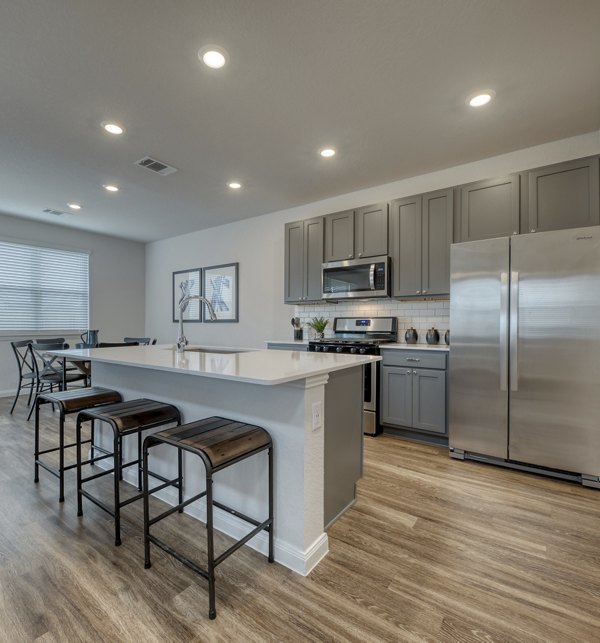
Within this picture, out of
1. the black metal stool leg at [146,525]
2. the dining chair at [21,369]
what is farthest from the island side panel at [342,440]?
the dining chair at [21,369]

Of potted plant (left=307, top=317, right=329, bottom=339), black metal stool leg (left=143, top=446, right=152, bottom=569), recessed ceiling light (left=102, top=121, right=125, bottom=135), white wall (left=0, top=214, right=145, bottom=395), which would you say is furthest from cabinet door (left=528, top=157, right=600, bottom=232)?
white wall (left=0, top=214, right=145, bottom=395)

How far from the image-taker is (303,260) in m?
4.40

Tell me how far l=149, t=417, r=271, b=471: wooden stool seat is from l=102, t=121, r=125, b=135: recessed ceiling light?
2.50 metres

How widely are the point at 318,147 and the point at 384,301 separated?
1.84m

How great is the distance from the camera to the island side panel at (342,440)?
1.88 m

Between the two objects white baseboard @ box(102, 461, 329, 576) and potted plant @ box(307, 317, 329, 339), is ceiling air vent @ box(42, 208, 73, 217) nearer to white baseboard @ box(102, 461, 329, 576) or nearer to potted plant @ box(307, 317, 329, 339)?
potted plant @ box(307, 317, 329, 339)

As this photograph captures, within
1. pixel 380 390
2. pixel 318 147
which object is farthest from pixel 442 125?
pixel 380 390

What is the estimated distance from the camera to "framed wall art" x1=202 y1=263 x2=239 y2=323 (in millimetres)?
5527

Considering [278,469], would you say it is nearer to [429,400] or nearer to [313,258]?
[429,400]

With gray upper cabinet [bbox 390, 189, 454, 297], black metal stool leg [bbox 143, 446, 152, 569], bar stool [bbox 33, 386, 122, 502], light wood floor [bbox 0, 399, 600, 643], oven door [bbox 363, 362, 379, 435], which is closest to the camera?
light wood floor [bbox 0, 399, 600, 643]

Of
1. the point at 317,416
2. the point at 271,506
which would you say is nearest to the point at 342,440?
the point at 317,416

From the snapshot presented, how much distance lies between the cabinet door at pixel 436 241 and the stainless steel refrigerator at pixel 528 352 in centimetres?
42

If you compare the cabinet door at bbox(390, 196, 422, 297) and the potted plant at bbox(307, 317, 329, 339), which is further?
the potted plant at bbox(307, 317, 329, 339)

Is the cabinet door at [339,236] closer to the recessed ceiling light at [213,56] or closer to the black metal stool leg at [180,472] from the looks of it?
the recessed ceiling light at [213,56]
